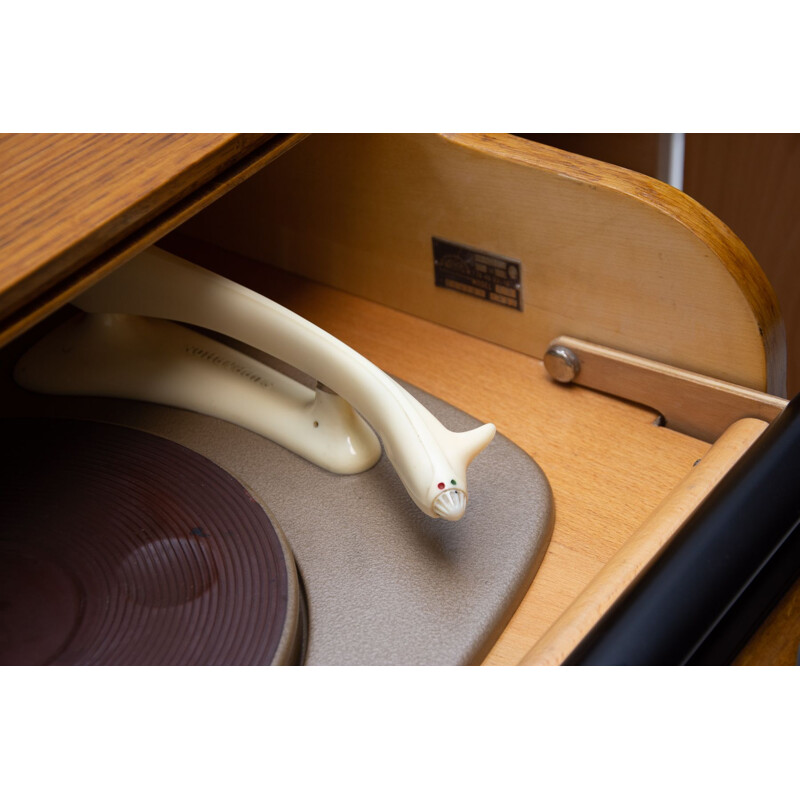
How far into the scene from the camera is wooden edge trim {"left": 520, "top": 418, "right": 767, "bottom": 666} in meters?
0.55

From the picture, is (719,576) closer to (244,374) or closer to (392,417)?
(392,417)

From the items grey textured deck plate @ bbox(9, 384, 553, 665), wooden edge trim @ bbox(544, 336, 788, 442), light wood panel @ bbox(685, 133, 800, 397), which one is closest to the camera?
grey textured deck plate @ bbox(9, 384, 553, 665)

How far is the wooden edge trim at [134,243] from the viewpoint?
52 centimetres

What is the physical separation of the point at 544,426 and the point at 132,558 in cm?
32

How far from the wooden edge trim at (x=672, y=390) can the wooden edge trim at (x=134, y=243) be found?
0.89ft

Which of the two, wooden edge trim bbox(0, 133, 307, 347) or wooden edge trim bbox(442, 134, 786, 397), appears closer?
wooden edge trim bbox(0, 133, 307, 347)

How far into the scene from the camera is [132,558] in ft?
Answer: 2.04

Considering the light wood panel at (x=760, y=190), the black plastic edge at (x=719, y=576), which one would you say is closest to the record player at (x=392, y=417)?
the black plastic edge at (x=719, y=576)

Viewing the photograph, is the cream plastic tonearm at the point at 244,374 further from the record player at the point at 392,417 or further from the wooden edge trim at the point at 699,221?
the wooden edge trim at the point at 699,221

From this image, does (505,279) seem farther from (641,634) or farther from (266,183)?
(641,634)

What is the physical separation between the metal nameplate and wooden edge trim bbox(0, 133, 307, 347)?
0.60 ft

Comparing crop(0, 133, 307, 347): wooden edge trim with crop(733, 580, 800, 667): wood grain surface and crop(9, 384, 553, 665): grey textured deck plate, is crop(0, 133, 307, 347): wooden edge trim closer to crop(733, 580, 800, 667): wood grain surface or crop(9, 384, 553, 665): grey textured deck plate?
crop(9, 384, 553, 665): grey textured deck plate

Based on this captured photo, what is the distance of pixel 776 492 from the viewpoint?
1.81ft

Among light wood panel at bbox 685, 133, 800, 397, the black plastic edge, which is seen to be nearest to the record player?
the black plastic edge
